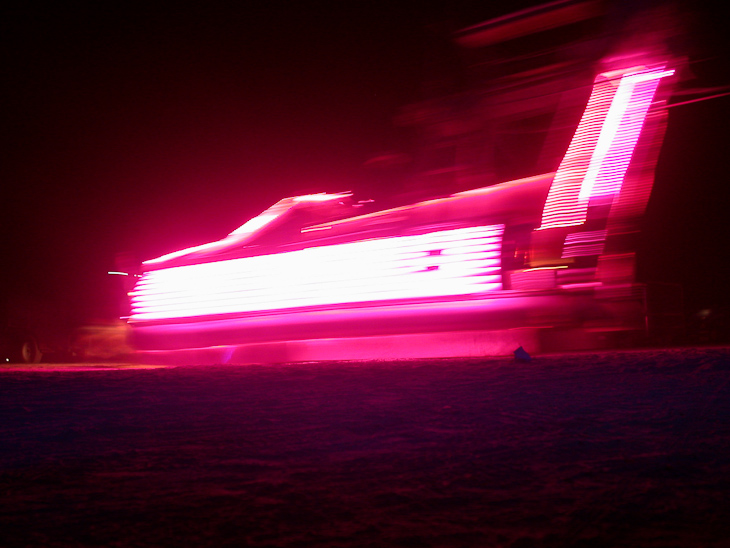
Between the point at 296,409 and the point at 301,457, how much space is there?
4.03ft

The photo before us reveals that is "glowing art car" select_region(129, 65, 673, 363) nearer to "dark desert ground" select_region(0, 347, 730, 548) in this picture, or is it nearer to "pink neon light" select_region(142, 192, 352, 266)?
"pink neon light" select_region(142, 192, 352, 266)

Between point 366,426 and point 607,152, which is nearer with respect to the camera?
point 366,426

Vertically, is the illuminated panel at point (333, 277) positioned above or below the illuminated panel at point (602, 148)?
below

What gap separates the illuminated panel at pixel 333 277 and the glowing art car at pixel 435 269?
0.02 metres

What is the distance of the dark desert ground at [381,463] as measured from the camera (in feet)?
7.29

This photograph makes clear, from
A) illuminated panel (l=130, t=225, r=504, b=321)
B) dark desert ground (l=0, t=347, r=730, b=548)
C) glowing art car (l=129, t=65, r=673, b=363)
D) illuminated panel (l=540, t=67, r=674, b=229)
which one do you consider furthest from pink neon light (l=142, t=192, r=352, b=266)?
dark desert ground (l=0, t=347, r=730, b=548)

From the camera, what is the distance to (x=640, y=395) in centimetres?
439

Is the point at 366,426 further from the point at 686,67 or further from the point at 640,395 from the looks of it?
the point at 686,67

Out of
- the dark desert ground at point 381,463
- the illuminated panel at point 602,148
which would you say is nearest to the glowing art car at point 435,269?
the illuminated panel at point 602,148

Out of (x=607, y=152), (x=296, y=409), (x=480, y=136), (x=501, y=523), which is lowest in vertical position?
(x=501, y=523)

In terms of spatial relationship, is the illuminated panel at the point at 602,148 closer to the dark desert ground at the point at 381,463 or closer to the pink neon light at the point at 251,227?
the dark desert ground at the point at 381,463

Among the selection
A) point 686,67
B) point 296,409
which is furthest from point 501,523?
point 686,67

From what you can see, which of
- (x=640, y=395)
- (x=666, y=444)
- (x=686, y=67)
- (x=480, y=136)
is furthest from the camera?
(x=480, y=136)

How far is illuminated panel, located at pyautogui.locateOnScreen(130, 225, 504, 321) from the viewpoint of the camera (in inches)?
289
